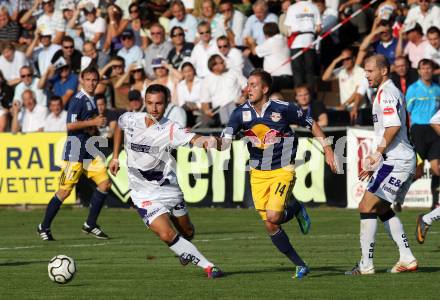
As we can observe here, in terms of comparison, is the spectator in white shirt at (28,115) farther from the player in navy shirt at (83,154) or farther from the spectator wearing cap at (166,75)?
the player in navy shirt at (83,154)

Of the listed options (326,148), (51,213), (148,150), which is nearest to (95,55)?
(51,213)

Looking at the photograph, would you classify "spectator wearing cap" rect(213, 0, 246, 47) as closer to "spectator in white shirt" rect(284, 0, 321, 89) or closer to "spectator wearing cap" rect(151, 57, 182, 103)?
"spectator in white shirt" rect(284, 0, 321, 89)

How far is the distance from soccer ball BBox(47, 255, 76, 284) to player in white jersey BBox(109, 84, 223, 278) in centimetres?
116

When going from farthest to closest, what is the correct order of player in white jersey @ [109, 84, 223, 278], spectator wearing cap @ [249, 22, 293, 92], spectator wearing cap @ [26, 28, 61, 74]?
spectator wearing cap @ [26, 28, 61, 74] < spectator wearing cap @ [249, 22, 293, 92] < player in white jersey @ [109, 84, 223, 278]

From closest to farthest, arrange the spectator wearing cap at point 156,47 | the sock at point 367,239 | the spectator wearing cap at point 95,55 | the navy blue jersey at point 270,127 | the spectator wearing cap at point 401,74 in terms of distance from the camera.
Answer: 1. the sock at point 367,239
2. the navy blue jersey at point 270,127
3. the spectator wearing cap at point 401,74
4. the spectator wearing cap at point 156,47
5. the spectator wearing cap at point 95,55

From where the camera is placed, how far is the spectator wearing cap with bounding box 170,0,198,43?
26.3m

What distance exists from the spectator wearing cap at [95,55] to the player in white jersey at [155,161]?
1344 cm

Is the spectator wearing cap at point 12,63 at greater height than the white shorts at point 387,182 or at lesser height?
greater

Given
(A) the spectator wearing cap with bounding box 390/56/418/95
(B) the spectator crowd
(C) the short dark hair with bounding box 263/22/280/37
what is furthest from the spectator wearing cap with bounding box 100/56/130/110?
(A) the spectator wearing cap with bounding box 390/56/418/95

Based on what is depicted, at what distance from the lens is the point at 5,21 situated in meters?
28.9

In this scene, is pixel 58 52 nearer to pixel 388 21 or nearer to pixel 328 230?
pixel 388 21

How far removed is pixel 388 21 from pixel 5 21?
10.0 meters

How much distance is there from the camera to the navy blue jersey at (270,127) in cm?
1259

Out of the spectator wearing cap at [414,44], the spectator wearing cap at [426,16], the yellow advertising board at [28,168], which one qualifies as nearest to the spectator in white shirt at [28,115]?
the yellow advertising board at [28,168]
